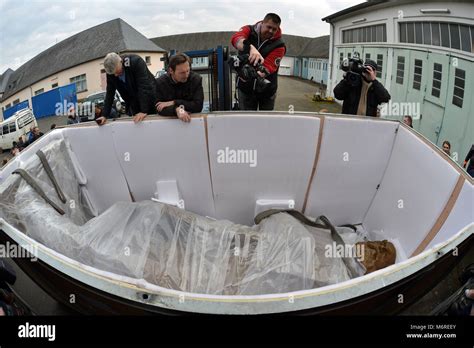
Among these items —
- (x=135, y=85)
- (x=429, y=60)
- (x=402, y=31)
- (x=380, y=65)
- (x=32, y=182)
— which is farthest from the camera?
(x=380, y=65)

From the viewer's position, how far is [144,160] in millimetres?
3148

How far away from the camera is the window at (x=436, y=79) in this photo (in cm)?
877

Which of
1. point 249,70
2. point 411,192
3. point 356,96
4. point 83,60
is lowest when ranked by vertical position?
point 411,192

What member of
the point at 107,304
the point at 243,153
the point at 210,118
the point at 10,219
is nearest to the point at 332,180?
the point at 243,153

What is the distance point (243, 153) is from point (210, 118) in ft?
1.46

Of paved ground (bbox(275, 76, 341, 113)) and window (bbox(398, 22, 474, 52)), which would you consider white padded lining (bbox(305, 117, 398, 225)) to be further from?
paved ground (bbox(275, 76, 341, 113))

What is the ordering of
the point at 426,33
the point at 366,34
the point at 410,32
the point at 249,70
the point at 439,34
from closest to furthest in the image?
the point at 249,70 < the point at 439,34 < the point at 426,33 < the point at 410,32 < the point at 366,34

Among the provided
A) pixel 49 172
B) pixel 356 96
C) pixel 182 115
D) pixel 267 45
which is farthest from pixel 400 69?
pixel 49 172

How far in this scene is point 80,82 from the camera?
1096 inches

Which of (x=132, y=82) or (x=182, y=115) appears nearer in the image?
(x=182, y=115)

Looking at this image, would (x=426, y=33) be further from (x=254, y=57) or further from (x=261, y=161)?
(x=261, y=161)

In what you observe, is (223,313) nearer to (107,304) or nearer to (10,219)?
(107,304)

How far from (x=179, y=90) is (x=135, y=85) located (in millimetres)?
650

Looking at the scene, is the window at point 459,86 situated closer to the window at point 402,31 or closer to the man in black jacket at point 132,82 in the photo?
the window at point 402,31
